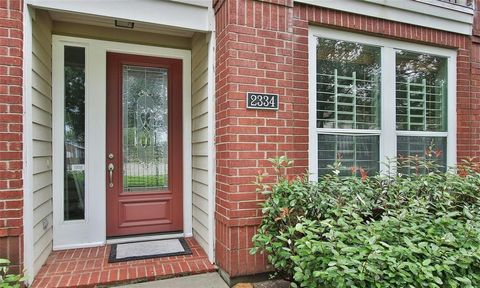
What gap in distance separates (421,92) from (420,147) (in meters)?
0.65

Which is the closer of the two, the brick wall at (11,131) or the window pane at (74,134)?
the brick wall at (11,131)

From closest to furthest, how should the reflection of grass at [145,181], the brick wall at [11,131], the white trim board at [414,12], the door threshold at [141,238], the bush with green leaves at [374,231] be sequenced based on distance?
the bush with green leaves at [374,231]
the brick wall at [11,131]
the white trim board at [414,12]
the door threshold at [141,238]
the reflection of grass at [145,181]

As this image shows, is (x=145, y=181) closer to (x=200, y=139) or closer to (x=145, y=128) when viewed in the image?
(x=145, y=128)

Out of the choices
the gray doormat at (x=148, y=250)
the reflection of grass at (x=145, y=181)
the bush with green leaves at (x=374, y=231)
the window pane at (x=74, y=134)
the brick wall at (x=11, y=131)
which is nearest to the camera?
the bush with green leaves at (x=374, y=231)

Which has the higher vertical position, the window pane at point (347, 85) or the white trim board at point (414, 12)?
the white trim board at point (414, 12)

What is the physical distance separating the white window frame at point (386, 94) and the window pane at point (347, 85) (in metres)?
0.05

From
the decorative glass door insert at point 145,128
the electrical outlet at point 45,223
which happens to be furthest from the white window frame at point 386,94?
the electrical outlet at point 45,223

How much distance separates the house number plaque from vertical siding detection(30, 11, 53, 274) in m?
1.77

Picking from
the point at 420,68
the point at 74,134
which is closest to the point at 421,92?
the point at 420,68

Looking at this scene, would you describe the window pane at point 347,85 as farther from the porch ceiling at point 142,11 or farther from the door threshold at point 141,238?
the door threshold at point 141,238

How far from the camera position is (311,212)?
7.84 ft

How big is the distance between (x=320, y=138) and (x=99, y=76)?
240 cm

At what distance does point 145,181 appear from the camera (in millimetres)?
3543

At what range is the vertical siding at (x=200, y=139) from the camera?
3.14 metres
